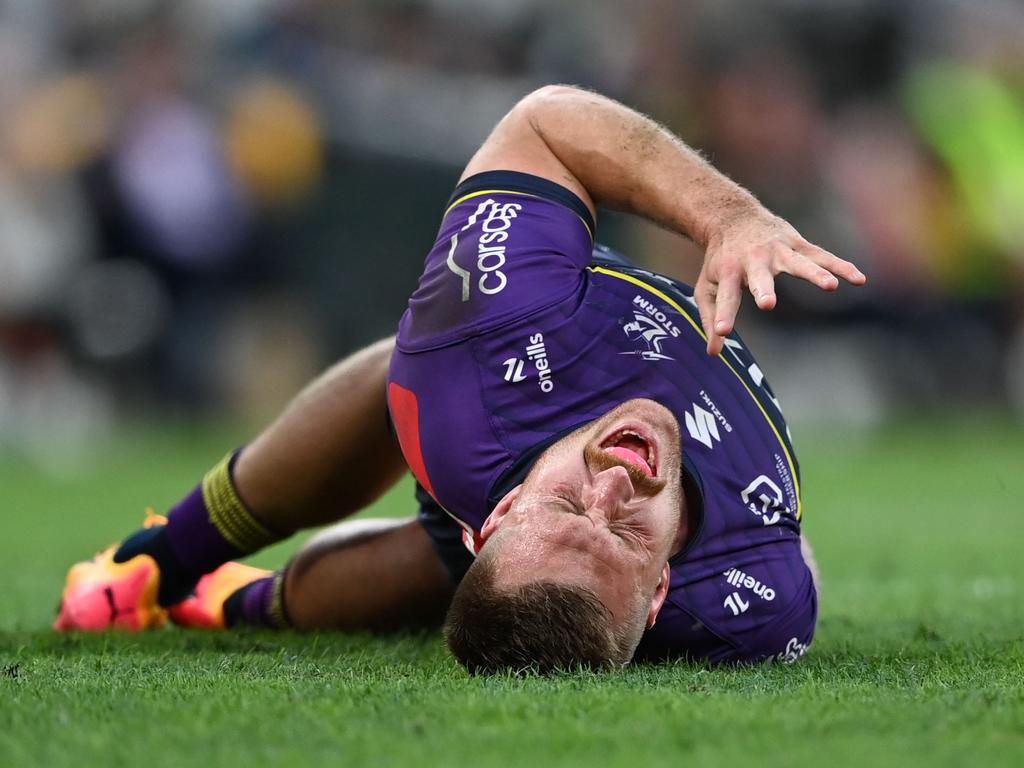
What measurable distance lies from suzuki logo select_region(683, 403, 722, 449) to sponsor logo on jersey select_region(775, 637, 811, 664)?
1.53 feet

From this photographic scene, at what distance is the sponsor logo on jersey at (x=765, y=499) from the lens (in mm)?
3352

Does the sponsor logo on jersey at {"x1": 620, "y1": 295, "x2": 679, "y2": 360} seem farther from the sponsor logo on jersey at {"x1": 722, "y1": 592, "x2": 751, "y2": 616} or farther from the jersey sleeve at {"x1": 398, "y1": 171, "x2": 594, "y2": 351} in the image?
the sponsor logo on jersey at {"x1": 722, "y1": 592, "x2": 751, "y2": 616}

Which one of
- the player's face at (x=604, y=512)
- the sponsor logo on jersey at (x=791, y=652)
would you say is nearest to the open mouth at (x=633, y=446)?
the player's face at (x=604, y=512)

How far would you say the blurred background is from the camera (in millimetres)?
11359

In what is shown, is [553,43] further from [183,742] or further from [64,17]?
[183,742]

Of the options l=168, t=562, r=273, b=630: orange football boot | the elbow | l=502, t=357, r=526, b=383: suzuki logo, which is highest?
the elbow

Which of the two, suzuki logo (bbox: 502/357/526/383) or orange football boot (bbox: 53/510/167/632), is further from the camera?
orange football boot (bbox: 53/510/167/632)

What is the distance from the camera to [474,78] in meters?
12.5

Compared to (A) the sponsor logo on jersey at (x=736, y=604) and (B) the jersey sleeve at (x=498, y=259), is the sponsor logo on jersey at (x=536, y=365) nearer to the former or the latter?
(B) the jersey sleeve at (x=498, y=259)

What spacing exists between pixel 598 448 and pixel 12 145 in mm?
9339

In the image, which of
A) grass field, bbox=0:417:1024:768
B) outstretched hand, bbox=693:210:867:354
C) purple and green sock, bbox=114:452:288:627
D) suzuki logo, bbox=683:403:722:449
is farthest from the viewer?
purple and green sock, bbox=114:452:288:627

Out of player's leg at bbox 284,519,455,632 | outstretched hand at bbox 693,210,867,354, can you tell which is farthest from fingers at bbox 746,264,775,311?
player's leg at bbox 284,519,455,632

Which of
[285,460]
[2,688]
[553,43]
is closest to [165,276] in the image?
[553,43]

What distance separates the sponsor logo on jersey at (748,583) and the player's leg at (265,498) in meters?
1.06
